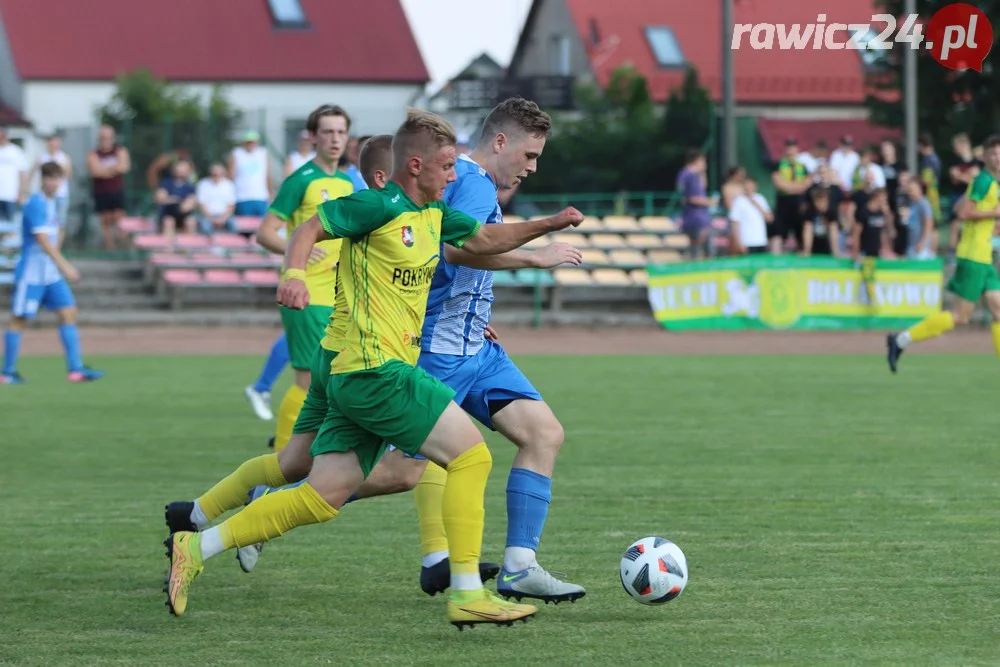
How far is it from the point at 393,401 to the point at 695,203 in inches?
777

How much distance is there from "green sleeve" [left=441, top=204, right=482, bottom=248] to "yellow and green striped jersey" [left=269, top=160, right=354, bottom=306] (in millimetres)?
3391

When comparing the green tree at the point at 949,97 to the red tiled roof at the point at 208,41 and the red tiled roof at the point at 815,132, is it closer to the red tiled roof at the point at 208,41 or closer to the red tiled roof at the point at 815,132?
the red tiled roof at the point at 815,132

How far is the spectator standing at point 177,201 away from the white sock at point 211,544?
20.3 m

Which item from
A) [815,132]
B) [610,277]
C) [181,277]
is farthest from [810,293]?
[815,132]

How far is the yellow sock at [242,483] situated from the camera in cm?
598

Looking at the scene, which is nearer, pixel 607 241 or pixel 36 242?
pixel 36 242

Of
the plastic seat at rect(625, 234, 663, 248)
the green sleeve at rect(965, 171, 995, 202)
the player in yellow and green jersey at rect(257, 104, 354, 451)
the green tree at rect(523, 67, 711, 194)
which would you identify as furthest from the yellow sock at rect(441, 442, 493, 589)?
the green tree at rect(523, 67, 711, 194)

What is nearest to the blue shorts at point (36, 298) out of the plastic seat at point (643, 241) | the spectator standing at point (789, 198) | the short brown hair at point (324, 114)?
the short brown hair at point (324, 114)

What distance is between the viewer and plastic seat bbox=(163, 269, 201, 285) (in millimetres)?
23953

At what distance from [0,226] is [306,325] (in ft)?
51.9

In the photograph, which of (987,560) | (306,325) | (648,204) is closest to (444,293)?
(987,560)

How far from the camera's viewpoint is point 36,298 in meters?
15.6

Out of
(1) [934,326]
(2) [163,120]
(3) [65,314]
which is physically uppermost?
(2) [163,120]

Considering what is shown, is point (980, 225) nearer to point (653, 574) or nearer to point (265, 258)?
point (653, 574)
